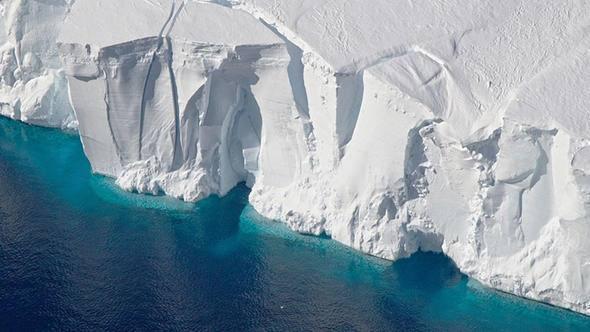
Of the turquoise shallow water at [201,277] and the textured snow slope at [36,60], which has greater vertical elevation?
the textured snow slope at [36,60]

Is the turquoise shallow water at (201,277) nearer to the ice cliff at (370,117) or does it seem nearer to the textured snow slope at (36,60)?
the ice cliff at (370,117)

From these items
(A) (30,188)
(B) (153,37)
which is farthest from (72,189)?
(B) (153,37)

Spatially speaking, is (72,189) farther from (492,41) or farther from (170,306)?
(492,41)

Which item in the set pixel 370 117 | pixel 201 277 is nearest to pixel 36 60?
pixel 201 277

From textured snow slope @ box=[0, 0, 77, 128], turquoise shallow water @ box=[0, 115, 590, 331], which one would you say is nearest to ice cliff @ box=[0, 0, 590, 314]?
turquoise shallow water @ box=[0, 115, 590, 331]

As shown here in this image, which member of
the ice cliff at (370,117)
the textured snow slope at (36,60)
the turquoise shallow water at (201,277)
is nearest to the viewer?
the ice cliff at (370,117)

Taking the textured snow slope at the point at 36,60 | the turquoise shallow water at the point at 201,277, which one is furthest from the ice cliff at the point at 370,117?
the textured snow slope at the point at 36,60
